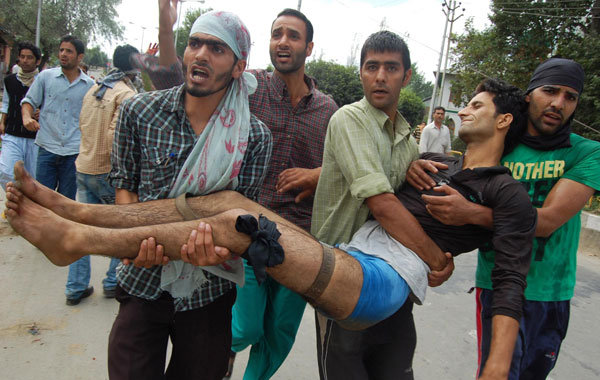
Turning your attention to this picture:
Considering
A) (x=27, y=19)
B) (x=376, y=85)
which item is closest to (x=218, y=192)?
(x=376, y=85)

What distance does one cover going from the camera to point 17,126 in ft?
13.8

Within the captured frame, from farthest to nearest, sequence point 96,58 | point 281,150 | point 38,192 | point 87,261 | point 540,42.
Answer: point 96,58
point 540,42
point 87,261
point 281,150
point 38,192

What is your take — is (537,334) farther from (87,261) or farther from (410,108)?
(410,108)

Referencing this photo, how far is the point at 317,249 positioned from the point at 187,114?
82 cm

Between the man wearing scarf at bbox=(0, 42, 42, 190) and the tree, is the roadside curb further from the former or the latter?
the tree

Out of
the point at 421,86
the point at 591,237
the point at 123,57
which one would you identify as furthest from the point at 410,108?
the point at 421,86

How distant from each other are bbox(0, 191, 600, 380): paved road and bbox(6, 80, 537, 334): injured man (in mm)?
1350

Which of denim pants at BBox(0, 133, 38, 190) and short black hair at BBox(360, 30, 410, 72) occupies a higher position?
short black hair at BBox(360, 30, 410, 72)

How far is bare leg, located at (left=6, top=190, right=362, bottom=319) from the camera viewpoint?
4.79ft

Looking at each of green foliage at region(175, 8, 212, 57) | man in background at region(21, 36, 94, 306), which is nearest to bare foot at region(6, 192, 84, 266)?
man in background at region(21, 36, 94, 306)

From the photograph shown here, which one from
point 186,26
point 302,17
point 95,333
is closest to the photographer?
point 302,17

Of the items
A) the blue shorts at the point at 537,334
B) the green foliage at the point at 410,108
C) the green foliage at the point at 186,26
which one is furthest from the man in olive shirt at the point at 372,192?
the green foliage at the point at 186,26

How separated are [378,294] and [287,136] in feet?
4.09

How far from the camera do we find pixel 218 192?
5.84 ft
